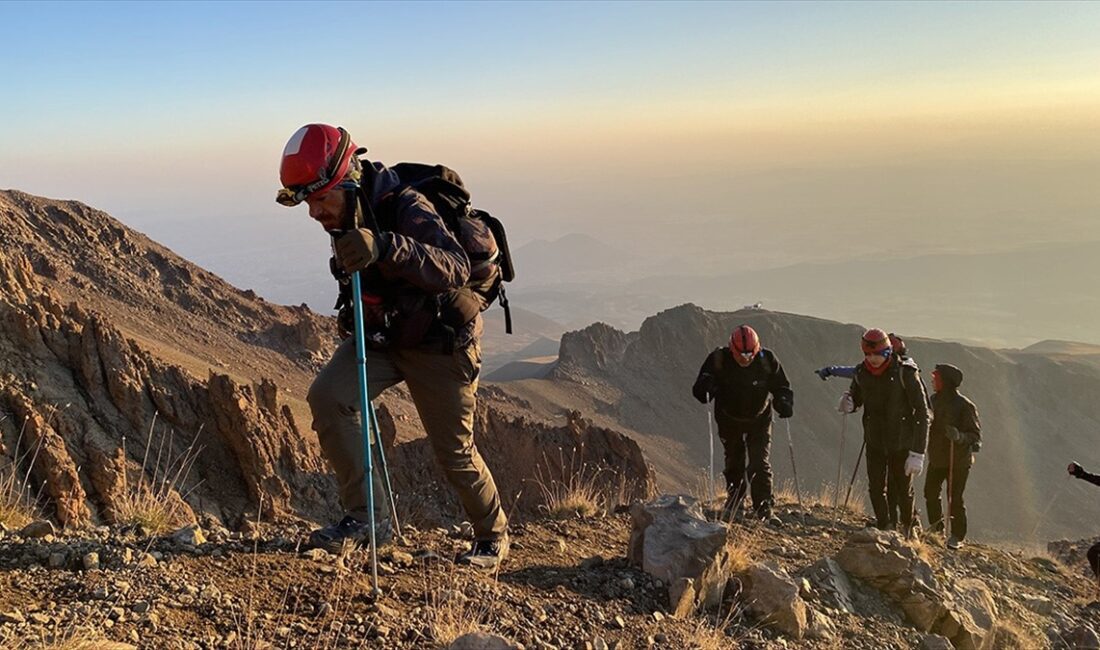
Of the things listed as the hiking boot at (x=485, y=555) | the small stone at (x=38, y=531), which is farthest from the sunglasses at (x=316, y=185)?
the small stone at (x=38, y=531)

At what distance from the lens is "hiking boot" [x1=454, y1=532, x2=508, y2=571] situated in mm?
4242

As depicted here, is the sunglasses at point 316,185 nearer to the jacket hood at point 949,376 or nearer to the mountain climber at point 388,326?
the mountain climber at point 388,326

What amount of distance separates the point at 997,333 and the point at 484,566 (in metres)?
204

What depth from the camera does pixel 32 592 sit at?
332 centimetres

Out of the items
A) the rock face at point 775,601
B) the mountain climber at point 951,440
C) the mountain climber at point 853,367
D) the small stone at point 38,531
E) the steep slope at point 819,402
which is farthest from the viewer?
the steep slope at point 819,402

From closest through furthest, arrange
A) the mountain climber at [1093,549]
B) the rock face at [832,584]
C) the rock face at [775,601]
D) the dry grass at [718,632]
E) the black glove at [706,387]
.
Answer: the dry grass at [718,632]
the rock face at [775,601]
the rock face at [832,584]
the mountain climber at [1093,549]
the black glove at [706,387]

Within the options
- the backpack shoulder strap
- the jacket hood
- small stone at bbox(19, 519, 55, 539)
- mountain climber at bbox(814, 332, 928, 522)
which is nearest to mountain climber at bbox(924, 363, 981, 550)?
the jacket hood

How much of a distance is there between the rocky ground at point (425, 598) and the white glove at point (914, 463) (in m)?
1.35

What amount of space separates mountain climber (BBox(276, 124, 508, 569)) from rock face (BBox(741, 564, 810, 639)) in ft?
4.98

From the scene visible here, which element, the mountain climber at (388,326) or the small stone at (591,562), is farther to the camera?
the small stone at (591,562)

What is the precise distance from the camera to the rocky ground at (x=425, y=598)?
3201mm

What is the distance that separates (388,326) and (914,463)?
5600mm

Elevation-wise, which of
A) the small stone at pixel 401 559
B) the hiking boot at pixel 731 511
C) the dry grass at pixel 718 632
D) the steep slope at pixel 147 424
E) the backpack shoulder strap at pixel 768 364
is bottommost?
the steep slope at pixel 147 424

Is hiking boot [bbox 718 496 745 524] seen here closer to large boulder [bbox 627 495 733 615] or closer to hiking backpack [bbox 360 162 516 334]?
large boulder [bbox 627 495 733 615]
